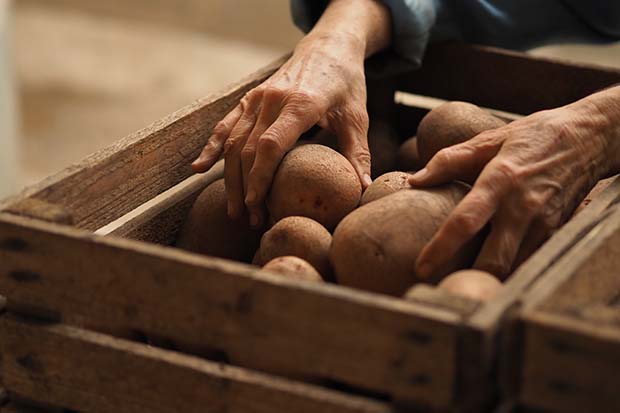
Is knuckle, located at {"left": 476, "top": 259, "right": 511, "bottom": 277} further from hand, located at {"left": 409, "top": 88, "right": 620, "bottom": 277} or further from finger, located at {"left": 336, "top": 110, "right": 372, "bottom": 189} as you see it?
finger, located at {"left": 336, "top": 110, "right": 372, "bottom": 189}

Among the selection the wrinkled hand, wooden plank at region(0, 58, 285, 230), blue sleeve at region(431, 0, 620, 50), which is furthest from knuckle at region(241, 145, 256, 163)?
blue sleeve at region(431, 0, 620, 50)

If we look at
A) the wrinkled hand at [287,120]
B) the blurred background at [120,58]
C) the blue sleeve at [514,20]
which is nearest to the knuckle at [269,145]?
the wrinkled hand at [287,120]

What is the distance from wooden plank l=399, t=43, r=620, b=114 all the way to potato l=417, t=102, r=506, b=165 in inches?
10.7

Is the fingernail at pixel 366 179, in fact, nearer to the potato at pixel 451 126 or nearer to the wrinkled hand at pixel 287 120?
the wrinkled hand at pixel 287 120

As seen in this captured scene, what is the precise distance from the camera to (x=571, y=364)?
96cm

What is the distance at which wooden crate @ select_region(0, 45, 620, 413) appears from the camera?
1.00 meters

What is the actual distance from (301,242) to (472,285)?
25 cm

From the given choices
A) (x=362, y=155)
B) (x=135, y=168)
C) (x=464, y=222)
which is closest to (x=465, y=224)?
(x=464, y=222)

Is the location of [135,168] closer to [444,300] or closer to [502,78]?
[444,300]

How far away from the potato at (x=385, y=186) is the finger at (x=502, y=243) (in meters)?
0.15

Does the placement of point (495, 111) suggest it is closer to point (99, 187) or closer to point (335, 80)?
point (335, 80)

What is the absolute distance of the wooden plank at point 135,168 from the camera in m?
1.31

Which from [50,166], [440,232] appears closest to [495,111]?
[440,232]

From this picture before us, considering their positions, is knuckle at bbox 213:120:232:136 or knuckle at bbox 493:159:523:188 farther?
knuckle at bbox 213:120:232:136
